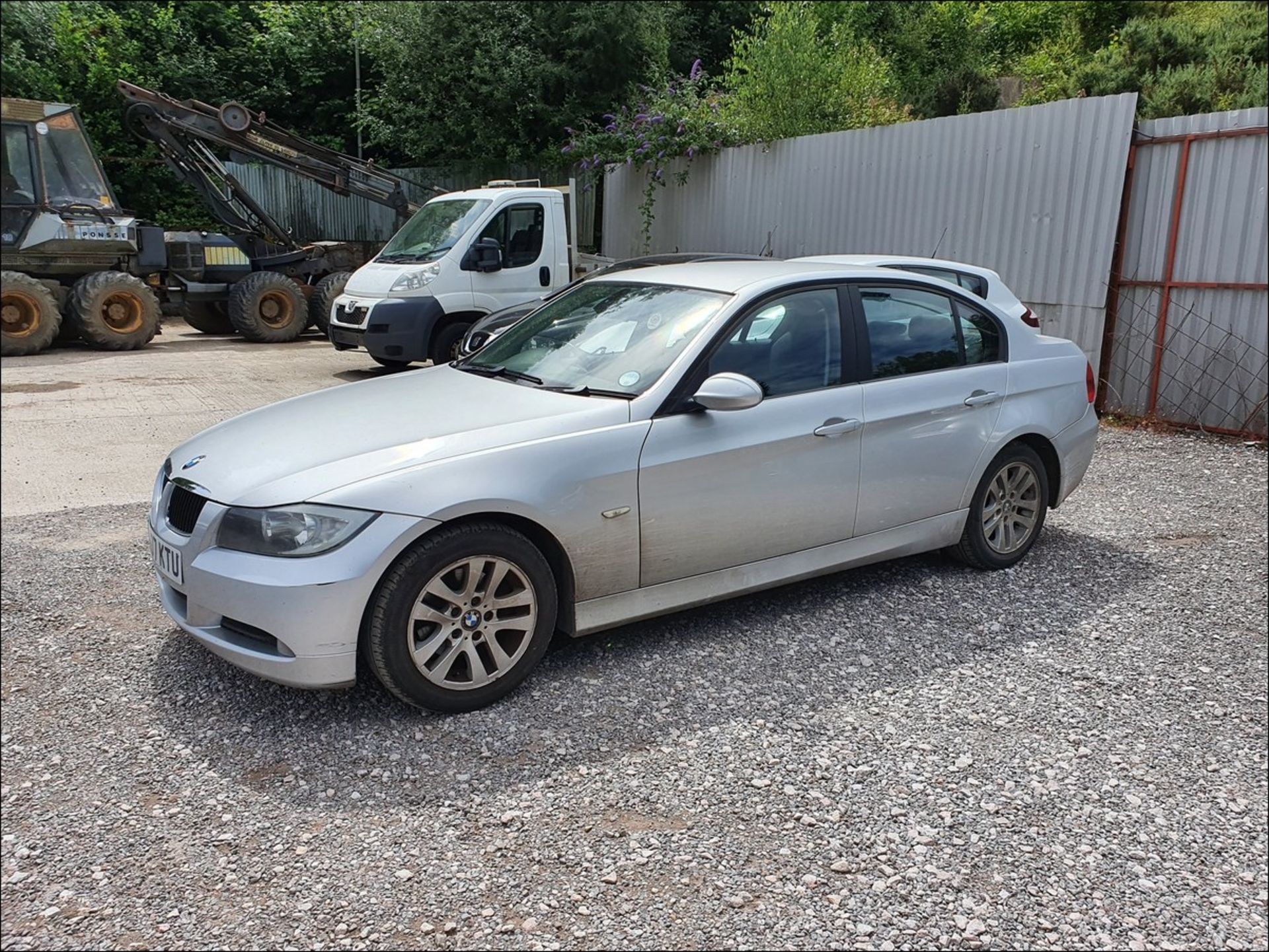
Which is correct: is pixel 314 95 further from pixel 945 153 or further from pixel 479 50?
pixel 945 153

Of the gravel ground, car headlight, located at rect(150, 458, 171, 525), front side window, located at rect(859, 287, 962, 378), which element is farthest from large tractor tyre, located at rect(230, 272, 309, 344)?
front side window, located at rect(859, 287, 962, 378)

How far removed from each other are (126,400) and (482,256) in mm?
3264

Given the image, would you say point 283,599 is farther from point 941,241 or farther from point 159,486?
point 941,241

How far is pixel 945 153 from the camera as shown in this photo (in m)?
9.33

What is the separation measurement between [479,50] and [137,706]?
188 cm

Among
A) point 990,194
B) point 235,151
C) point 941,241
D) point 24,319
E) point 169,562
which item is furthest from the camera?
point 941,241

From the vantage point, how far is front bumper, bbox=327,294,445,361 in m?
2.00

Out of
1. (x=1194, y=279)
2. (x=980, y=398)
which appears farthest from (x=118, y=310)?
(x=1194, y=279)

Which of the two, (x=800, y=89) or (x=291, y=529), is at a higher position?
(x=800, y=89)

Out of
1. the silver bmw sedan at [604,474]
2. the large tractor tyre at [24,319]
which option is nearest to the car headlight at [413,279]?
the silver bmw sedan at [604,474]

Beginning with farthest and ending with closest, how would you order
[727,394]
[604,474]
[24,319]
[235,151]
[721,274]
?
[721,274] → [727,394] → [604,474] → [235,151] → [24,319]

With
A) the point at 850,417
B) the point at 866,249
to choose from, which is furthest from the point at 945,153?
the point at 850,417

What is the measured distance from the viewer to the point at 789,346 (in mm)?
4227

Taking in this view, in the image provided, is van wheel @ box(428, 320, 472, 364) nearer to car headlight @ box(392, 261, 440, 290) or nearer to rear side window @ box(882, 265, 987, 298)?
car headlight @ box(392, 261, 440, 290)
